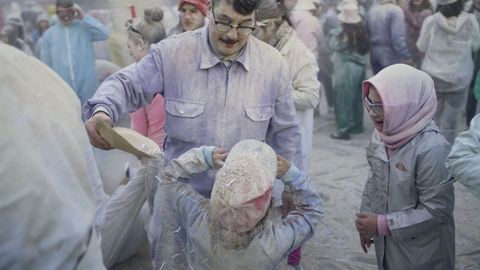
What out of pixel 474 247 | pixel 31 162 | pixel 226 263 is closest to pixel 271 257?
pixel 226 263

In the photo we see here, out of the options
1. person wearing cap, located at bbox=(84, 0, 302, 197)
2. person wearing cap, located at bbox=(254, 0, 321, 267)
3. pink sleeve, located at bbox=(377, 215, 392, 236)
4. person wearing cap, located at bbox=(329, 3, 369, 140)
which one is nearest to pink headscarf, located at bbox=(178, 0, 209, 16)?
person wearing cap, located at bbox=(254, 0, 321, 267)

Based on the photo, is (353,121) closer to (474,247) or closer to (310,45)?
(310,45)

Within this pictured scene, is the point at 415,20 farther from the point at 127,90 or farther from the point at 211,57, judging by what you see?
the point at 127,90

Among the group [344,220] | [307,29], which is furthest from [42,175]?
[307,29]

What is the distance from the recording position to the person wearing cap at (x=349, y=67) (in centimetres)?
660

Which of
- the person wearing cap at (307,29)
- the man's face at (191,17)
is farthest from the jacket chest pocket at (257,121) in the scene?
the person wearing cap at (307,29)

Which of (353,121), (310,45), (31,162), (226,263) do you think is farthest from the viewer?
(353,121)

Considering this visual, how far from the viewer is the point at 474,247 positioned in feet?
12.3

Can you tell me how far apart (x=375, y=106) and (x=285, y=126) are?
16.9 inches

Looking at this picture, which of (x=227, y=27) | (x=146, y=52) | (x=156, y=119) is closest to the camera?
(x=227, y=27)

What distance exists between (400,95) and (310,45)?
13.5ft

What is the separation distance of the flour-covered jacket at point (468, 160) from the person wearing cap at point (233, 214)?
0.57 meters

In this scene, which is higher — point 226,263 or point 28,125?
point 28,125

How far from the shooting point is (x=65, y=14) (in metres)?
5.51
